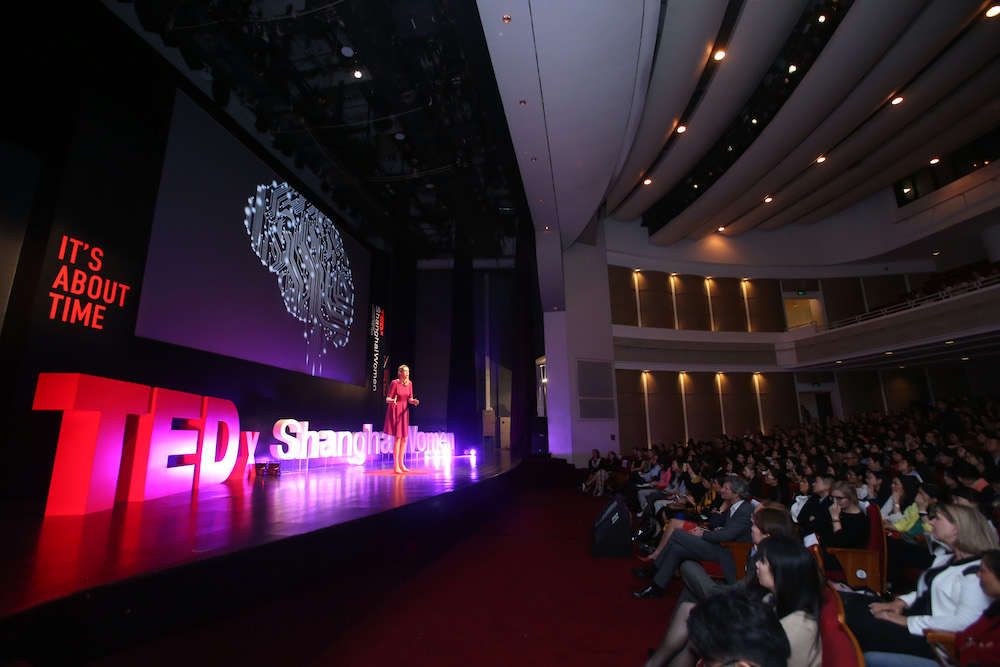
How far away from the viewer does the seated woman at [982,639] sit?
62.9 inches

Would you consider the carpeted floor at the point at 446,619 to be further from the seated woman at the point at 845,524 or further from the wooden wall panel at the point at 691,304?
the wooden wall panel at the point at 691,304

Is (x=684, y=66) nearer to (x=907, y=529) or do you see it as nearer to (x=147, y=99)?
(x=907, y=529)

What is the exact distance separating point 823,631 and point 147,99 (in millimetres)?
7757

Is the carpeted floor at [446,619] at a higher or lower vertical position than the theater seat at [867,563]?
lower

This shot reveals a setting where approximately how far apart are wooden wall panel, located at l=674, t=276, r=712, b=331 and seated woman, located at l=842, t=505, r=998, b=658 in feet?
46.2

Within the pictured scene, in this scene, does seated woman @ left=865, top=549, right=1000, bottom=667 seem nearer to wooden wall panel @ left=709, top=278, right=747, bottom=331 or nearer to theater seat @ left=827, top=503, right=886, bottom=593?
theater seat @ left=827, top=503, right=886, bottom=593

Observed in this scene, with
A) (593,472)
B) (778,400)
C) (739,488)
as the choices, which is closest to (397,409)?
(739,488)

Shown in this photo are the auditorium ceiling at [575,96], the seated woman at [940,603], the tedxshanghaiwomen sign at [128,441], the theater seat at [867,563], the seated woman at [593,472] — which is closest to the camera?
the seated woman at [940,603]

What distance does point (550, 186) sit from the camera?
8.30m

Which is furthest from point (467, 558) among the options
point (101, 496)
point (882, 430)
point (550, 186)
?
point (882, 430)

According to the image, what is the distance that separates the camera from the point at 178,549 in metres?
2.06

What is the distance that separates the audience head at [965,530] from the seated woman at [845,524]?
3.97ft

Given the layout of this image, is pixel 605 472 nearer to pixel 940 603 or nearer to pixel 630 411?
pixel 630 411

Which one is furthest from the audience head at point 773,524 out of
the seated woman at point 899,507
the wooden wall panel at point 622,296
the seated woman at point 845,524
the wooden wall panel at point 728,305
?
the wooden wall panel at point 728,305
